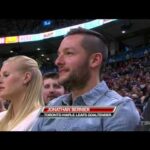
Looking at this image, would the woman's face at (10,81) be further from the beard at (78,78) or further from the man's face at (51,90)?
the man's face at (51,90)

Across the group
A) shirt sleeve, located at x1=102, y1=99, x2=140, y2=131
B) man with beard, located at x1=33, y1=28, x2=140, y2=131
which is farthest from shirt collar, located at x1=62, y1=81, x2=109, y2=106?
shirt sleeve, located at x1=102, y1=99, x2=140, y2=131

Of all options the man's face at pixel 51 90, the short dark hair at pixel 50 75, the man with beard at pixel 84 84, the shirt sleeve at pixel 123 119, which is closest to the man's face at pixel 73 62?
the man with beard at pixel 84 84

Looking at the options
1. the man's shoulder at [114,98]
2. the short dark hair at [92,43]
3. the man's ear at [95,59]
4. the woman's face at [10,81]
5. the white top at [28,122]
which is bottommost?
the white top at [28,122]

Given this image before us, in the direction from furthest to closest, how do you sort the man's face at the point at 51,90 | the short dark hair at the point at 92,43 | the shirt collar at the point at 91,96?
the man's face at the point at 51,90, the short dark hair at the point at 92,43, the shirt collar at the point at 91,96

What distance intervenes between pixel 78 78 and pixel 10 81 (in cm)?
33

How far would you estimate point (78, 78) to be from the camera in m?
1.54

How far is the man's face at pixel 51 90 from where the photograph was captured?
2.03 meters

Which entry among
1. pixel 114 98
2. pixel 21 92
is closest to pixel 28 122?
pixel 21 92

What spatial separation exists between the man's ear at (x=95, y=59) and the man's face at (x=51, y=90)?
490mm

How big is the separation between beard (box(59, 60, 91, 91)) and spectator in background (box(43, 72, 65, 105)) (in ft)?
1.41

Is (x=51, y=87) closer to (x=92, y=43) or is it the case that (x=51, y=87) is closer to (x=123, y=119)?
(x=92, y=43)

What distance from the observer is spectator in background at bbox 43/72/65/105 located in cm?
203
